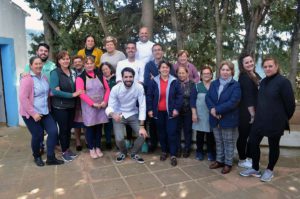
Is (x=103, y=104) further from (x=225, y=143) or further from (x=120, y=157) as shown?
(x=225, y=143)

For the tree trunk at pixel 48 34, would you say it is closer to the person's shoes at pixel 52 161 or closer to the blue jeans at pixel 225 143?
the person's shoes at pixel 52 161

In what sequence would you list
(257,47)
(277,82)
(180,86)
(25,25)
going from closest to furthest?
(277,82) → (180,86) → (257,47) → (25,25)

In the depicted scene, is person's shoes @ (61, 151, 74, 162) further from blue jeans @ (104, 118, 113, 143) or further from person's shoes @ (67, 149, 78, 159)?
blue jeans @ (104, 118, 113, 143)

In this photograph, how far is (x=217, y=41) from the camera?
604cm

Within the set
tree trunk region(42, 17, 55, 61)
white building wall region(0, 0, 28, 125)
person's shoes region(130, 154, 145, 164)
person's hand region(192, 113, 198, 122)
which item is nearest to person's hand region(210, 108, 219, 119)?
person's hand region(192, 113, 198, 122)

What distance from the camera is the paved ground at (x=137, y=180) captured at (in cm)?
359

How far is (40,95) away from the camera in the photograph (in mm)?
4371

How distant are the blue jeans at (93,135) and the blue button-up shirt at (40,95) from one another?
2.44ft

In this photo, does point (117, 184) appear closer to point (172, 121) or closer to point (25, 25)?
point (172, 121)

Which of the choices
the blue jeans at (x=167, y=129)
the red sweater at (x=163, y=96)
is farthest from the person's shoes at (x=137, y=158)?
the red sweater at (x=163, y=96)

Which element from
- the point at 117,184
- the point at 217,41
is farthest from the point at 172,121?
the point at 217,41

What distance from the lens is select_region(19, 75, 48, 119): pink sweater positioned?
13.7ft

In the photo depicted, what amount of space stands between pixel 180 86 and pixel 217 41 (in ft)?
6.90

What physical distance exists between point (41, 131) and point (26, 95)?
60 centimetres
